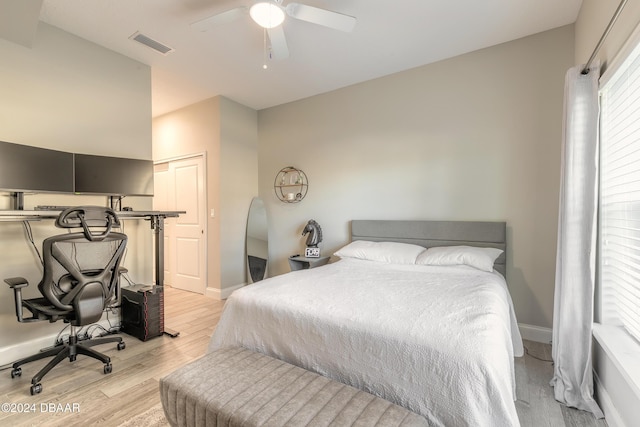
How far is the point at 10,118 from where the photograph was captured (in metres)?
2.28

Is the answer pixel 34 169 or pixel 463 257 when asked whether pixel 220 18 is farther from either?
pixel 463 257

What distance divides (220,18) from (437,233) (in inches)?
106

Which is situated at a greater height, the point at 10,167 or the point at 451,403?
the point at 10,167

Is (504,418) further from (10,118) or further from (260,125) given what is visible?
(260,125)

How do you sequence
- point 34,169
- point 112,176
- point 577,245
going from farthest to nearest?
1. point 112,176
2. point 34,169
3. point 577,245

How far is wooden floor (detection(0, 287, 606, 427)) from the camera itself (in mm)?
1641

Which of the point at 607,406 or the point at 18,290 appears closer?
the point at 607,406

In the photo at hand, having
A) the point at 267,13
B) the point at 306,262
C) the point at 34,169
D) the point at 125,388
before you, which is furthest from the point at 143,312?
the point at 267,13

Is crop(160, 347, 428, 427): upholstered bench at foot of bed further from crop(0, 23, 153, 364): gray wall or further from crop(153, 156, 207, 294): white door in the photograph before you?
crop(153, 156, 207, 294): white door

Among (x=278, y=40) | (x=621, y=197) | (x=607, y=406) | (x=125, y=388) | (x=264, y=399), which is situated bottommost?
(x=125, y=388)

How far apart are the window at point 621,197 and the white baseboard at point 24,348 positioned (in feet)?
13.7

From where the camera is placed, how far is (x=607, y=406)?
5.31ft

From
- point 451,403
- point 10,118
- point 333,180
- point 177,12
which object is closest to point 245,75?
point 177,12

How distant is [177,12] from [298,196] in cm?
243
